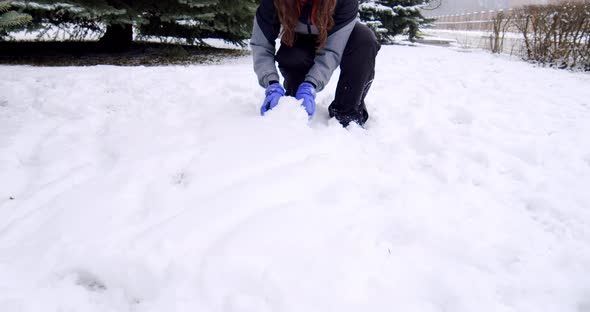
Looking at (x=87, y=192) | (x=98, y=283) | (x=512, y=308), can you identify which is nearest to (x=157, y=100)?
(x=87, y=192)

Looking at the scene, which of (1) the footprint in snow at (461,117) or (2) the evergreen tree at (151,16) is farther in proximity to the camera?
(2) the evergreen tree at (151,16)

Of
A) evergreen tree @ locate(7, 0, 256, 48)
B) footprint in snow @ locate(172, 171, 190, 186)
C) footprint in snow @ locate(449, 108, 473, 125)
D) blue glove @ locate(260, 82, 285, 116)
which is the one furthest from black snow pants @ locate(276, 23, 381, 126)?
evergreen tree @ locate(7, 0, 256, 48)

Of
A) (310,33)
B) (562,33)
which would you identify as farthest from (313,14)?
(562,33)

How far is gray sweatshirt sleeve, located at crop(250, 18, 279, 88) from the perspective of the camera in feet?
5.55

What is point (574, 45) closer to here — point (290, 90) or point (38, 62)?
point (290, 90)

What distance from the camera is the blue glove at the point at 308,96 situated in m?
1.60

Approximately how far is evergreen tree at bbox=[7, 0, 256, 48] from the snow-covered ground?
5.13 feet

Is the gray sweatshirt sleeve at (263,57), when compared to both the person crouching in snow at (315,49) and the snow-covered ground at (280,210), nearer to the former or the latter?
the person crouching in snow at (315,49)

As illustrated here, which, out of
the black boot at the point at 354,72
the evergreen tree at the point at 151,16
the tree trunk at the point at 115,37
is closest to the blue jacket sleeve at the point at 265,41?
the black boot at the point at 354,72

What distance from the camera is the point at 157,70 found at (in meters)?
2.89

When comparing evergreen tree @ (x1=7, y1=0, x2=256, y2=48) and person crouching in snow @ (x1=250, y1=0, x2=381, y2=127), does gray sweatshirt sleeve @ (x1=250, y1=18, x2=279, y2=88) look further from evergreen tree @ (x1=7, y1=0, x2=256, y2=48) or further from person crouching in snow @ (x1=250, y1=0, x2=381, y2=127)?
evergreen tree @ (x1=7, y1=0, x2=256, y2=48)

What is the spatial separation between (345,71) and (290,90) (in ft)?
1.16

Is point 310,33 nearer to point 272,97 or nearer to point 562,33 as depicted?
point 272,97

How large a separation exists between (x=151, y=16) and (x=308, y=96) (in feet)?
9.81
